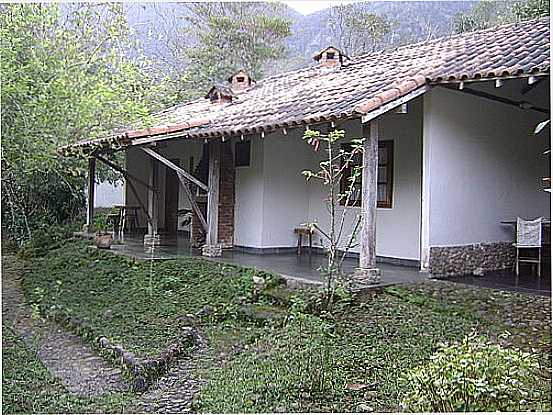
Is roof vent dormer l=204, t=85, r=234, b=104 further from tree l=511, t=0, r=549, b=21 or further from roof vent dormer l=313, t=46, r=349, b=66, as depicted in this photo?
tree l=511, t=0, r=549, b=21

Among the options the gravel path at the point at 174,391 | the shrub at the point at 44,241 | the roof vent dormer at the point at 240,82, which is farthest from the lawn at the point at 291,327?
the roof vent dormer at the point at 240,82

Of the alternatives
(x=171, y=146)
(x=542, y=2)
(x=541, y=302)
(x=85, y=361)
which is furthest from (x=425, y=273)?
(x=542, y=2)

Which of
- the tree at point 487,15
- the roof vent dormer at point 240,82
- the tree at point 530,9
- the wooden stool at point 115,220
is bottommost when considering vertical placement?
the wooden stool at point 115,220

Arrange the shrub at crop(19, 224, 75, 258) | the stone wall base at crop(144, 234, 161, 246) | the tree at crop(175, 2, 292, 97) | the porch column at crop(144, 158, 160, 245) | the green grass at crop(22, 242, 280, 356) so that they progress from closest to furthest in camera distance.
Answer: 1. the green grass at crop(22, 242, 280, 356)
2. the stone wall base at crop(144, 234, 161, 246)
3. the porch column at crop(144, 158, 160, 245)
4. the shrub at crop(19, 224, 75, 258)
5. the tree at crop(175, 2, 292, 97)

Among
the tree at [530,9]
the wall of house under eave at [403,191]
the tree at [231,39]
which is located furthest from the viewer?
the tree at [231,39]

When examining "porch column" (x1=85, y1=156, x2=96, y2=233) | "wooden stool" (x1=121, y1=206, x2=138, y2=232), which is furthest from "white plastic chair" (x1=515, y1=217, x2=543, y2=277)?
"wooden stool" (x1=121, y1=206, x2=138, y2=232)

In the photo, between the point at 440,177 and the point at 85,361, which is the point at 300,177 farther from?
the point at 85,361

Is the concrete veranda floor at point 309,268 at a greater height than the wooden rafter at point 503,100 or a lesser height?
lesser

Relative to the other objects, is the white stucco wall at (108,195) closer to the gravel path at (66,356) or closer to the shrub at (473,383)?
the gravel path at (66,356)

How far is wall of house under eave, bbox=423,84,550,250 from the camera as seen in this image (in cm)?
874

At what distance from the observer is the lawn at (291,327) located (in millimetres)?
5137

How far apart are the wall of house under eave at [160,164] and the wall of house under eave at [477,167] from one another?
20.9 ft

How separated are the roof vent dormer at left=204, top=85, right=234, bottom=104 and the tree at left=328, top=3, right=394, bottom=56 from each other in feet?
38.9

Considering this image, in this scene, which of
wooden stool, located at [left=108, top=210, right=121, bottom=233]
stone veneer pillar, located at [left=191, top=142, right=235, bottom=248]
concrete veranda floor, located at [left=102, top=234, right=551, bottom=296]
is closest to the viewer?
concrete veranda floor, located at [left=102, top=234, right=551, bottom=296]
